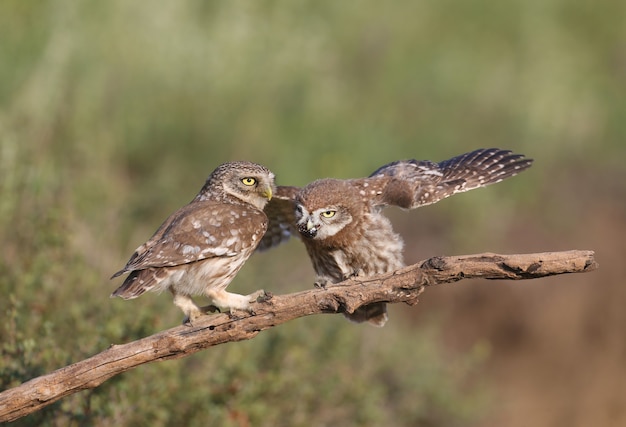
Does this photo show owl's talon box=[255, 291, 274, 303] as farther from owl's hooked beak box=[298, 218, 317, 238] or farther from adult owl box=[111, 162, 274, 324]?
owl's hooked beak box=[298, 218, 317, 238]

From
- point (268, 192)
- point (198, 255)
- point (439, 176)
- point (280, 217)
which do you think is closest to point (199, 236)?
point (198, 255)

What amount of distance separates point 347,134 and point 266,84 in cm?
105

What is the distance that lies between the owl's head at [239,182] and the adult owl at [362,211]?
0.20 m

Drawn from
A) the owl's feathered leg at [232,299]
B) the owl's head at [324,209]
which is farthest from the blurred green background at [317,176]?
the owl's head at [324,209]

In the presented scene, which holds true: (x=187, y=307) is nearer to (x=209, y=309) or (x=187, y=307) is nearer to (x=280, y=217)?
(x=209, y=309)

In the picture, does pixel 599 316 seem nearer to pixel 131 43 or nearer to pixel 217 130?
pixel 217 130

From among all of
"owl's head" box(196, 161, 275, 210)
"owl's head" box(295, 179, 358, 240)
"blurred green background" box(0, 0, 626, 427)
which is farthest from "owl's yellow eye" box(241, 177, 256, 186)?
"blurred green background" box(0, 0, 626, 427)

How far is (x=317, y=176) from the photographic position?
9.29 m

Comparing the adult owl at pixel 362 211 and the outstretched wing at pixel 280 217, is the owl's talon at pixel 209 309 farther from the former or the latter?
the outstretched wing at pixel 280 217

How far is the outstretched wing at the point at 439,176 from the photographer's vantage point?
205 inches

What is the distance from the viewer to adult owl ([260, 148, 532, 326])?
4941 millimetres

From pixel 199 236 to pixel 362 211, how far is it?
105cm

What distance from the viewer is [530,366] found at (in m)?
10.1

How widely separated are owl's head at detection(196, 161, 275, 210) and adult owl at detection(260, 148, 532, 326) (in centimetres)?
20
